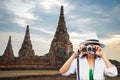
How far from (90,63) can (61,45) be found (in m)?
32.2

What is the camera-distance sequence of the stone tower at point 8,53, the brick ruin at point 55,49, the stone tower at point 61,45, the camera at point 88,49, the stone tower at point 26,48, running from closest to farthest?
the camera at point 88,49 → the brick ruin at point 55,49 → the stone tower at point 61,45 → the stone tower at point 8,53 → the stone tower at point 26,48

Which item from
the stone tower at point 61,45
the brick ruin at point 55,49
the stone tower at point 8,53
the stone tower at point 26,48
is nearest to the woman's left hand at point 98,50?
the brick ruin at point 55,49

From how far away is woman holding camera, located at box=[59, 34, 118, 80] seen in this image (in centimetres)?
294

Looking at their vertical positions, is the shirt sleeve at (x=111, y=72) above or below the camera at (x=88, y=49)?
below

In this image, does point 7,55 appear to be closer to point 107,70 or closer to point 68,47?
point 68,47

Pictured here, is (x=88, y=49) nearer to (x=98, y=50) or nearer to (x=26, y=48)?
(x=98, y=50)

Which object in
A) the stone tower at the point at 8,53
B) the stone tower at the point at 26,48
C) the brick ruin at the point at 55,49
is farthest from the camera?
the stone tower at the point at 26,48

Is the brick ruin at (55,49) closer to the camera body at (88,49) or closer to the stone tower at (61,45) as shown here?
Answer: the stone tower at (61,45)

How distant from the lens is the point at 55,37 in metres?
36.6

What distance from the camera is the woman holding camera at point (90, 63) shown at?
2.94 meters

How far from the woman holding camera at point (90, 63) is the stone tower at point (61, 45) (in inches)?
1171

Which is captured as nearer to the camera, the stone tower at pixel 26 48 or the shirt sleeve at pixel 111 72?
the shirt sleeve at pixel 111 72

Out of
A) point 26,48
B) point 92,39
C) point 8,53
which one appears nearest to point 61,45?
Answer: point 26,48

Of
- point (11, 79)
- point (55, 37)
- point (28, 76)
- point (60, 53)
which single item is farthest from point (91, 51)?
point (55, 37)
